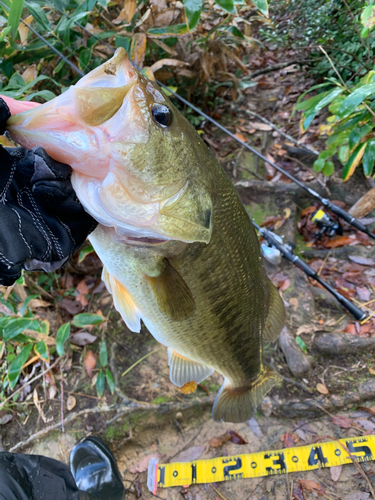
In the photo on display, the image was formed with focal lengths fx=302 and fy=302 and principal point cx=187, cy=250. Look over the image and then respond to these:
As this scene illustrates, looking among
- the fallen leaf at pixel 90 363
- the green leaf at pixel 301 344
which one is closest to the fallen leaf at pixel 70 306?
the fallen leaf at pixel 90 363

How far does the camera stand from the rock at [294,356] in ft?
7.11

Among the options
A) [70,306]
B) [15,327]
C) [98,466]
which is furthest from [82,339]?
[98,466]

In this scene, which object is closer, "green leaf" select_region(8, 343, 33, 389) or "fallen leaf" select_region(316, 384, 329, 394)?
"green leaf" select_region(8, 343, 33, 389)

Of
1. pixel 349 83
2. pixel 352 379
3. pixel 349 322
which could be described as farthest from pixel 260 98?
pixel 352 379

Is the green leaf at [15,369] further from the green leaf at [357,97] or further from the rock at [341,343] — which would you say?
the green leaf at [357,97]

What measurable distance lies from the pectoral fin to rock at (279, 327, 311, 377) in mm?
1320

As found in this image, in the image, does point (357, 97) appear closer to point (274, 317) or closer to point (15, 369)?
point (274, 317)

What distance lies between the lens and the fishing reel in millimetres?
2654

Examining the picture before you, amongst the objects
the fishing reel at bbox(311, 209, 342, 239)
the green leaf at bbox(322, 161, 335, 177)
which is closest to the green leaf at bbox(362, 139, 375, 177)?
the green leaf at bbox(322, 161, 335, 177)

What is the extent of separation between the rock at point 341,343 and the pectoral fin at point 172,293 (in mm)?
1510

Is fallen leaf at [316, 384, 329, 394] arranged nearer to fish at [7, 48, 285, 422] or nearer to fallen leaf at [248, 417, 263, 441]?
fallen leaf at [248, 417, 263, 441]

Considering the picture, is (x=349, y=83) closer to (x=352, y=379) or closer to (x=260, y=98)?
Answer: (x=260, y=98)

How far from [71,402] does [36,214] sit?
5.24 feet

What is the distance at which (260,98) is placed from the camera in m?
4.38
